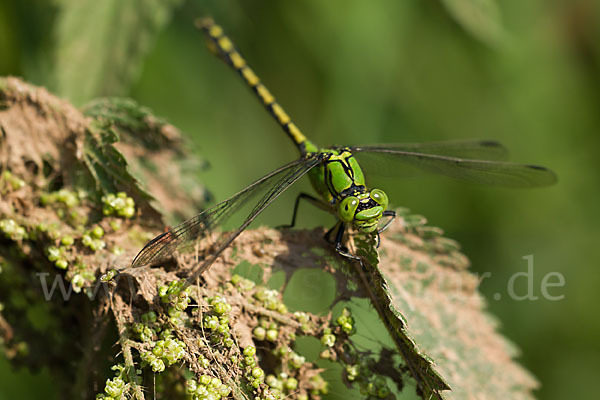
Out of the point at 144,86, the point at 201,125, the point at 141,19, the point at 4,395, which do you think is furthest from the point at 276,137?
Result: the point at 4,395

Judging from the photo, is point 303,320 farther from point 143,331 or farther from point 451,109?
point 451,109

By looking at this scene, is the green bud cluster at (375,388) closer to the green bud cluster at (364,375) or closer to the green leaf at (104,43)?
the green bud cluster at (364,375)

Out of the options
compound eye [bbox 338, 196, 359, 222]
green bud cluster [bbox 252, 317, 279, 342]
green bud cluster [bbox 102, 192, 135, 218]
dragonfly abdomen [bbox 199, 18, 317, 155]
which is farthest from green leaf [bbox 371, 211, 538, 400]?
dragonfly abdomen [bbox 199, 18, 317, 155]

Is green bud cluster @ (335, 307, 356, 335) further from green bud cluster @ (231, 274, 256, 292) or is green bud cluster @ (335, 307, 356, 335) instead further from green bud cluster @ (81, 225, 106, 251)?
green bud cluster @ (81, 225, 106, 251)

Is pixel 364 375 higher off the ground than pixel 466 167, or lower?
lower

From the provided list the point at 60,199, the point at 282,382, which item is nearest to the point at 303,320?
the point at 282,382
